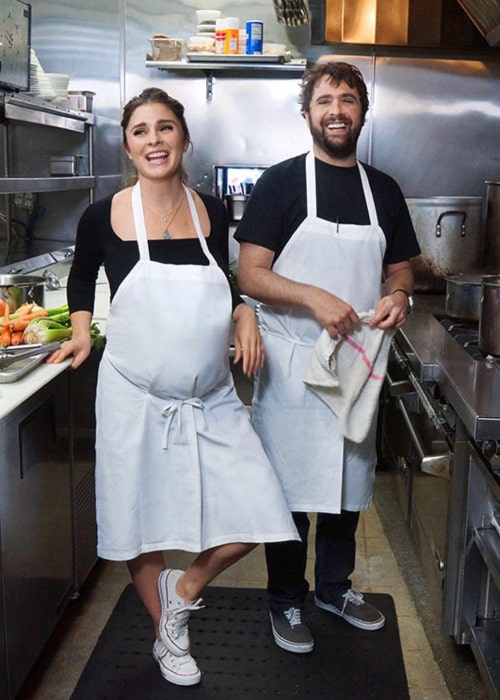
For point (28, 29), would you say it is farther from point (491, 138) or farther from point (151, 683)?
point (491, 138)

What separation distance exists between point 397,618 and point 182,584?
0.84 m

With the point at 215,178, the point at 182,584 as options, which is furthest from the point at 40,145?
the point at 182,584

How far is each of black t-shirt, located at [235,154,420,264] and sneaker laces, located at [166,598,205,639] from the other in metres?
0.93

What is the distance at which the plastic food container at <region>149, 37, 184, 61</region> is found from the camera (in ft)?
14.6

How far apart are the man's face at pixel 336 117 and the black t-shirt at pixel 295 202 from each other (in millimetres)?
64

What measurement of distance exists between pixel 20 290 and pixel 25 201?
2132mm

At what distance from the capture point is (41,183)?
140 inches

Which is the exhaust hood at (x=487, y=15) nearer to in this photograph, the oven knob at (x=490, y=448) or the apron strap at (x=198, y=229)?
the apron strap at (x=198, y=229)

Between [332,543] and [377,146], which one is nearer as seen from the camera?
[332,543]

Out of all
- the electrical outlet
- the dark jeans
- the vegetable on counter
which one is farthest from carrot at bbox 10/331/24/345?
the electrical outlet

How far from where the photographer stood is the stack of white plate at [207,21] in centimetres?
443

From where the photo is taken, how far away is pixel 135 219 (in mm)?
2062

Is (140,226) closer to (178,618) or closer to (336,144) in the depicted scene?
(336,144)

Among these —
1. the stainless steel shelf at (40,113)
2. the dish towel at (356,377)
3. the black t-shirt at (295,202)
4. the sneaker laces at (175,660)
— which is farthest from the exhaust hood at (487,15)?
the sneaker laces at (175,660)
